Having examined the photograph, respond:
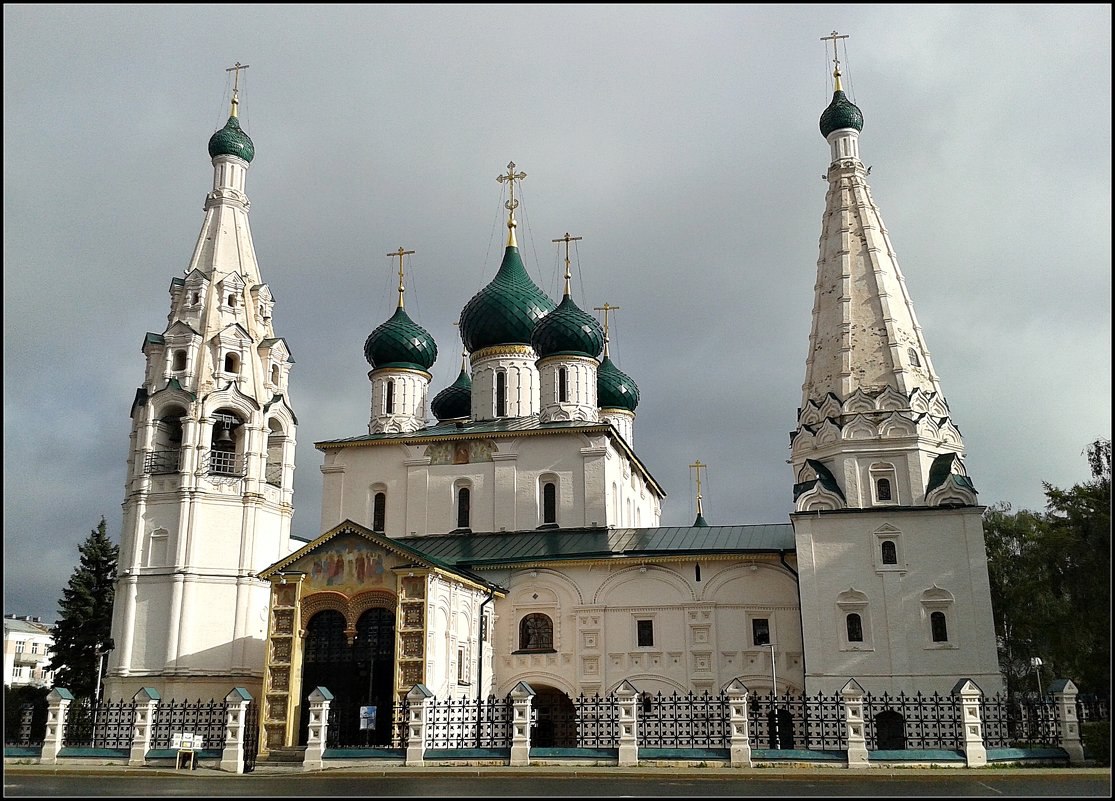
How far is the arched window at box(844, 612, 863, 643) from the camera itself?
21.6m

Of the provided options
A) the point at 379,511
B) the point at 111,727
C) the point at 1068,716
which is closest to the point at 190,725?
the point at 111,727

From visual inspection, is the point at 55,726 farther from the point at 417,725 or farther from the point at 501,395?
the point at 501,395

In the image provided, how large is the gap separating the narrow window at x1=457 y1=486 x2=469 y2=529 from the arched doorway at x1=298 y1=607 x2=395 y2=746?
6.56 metres

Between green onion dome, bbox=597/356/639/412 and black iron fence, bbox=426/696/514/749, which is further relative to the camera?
green onion dome, bbox=597/356/639/412

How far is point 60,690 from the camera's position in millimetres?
19359

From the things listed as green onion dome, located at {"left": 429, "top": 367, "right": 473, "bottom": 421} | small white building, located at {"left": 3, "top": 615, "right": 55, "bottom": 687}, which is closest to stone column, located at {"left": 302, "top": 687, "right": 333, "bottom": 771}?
green onion dome, located at {"left": 429, "top": 367, "right": 473, "bottom": 421}

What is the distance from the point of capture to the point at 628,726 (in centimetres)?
1739

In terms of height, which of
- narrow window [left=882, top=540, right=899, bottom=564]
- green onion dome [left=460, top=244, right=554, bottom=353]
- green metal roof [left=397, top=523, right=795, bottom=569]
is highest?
green onion dome [left=460, top=244, right=554, bottom=353]

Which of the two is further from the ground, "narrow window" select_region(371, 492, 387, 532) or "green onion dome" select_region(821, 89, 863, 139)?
"green onion dome" select_region(821, 89, 863, 139)

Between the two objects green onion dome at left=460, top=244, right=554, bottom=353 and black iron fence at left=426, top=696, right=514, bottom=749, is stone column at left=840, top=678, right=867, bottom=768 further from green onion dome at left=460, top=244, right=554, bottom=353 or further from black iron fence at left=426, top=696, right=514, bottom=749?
green onion dome at left=460, top=244, right=554, bottom=353

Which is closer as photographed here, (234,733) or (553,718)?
(234,733)

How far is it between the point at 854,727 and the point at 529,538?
11670mm

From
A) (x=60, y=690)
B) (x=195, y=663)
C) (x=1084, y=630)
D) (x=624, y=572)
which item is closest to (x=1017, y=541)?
(x=1084, y=630)

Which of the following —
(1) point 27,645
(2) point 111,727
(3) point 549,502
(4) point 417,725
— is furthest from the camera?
(1) point 27,645
